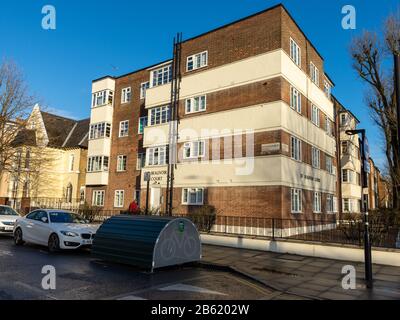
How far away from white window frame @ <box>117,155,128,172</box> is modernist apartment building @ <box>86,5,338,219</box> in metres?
0.51

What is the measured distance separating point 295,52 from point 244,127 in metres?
6.68

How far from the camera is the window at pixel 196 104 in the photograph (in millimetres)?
24367

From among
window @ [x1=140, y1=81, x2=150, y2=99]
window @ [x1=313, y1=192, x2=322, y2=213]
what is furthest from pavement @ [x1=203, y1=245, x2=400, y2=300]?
window @ [x1=140, y1=81, x2=150, y2=99]

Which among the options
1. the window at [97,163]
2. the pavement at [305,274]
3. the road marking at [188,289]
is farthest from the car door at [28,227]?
the window at [97,163]

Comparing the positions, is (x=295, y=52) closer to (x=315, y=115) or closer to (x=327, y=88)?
(x=315, y=115)

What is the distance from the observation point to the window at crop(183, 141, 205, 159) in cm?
2369

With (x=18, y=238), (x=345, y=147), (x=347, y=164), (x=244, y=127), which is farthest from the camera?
(x=345, y=147)

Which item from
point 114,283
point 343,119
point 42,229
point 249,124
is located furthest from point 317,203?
point 114,283

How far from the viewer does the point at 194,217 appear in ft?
62.2

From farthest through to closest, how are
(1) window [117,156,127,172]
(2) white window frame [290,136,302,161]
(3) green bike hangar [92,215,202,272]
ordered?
(1) window [117,156,127,172] < (2) white window frame [290,136,302,161] < (3) green bike hangar [92,215,202,272]

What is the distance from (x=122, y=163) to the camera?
104 feet

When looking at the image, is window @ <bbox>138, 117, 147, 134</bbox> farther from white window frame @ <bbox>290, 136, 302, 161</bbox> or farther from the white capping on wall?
the white capping on wall
